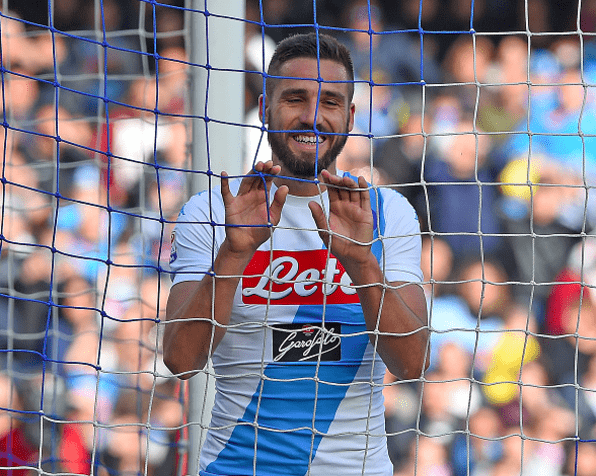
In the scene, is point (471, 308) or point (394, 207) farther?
point (471, 308)

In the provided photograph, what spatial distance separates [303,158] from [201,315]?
344mm

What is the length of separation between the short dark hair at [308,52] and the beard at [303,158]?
0.39 ft

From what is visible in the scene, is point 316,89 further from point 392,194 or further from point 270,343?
point 270,343

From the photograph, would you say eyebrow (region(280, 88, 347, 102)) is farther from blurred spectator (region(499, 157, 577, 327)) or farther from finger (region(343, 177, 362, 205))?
blurred spectator (region(499, 157, 577, 327))

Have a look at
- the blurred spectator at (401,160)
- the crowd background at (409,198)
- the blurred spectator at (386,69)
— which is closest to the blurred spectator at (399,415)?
the crowd background at (409,198)

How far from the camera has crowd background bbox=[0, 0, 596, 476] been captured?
2.60 meters

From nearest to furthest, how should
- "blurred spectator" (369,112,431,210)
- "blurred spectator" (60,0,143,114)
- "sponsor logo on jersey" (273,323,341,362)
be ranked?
"sponsor logo on jersey" (273,323,341,362)
"blurred spectator" (60,0,143,114)
"blurred spectator" (369,112,431,210)

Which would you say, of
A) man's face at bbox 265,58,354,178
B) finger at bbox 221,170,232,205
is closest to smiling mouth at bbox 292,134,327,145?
man's face at bbox 265,58,354,178

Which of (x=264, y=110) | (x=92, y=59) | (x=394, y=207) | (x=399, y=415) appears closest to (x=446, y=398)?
(x=399, y=415)

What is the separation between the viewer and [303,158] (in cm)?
125

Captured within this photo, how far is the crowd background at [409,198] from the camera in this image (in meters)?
2.60

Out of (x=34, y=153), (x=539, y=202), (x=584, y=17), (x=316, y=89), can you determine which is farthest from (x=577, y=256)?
(x=34, y=153)

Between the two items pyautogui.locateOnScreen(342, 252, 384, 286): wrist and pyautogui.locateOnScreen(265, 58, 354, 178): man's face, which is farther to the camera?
pyautogui.locateOnScreen(265, 58, 354, 178): man's face

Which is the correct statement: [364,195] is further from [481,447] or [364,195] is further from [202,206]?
[481,447]
